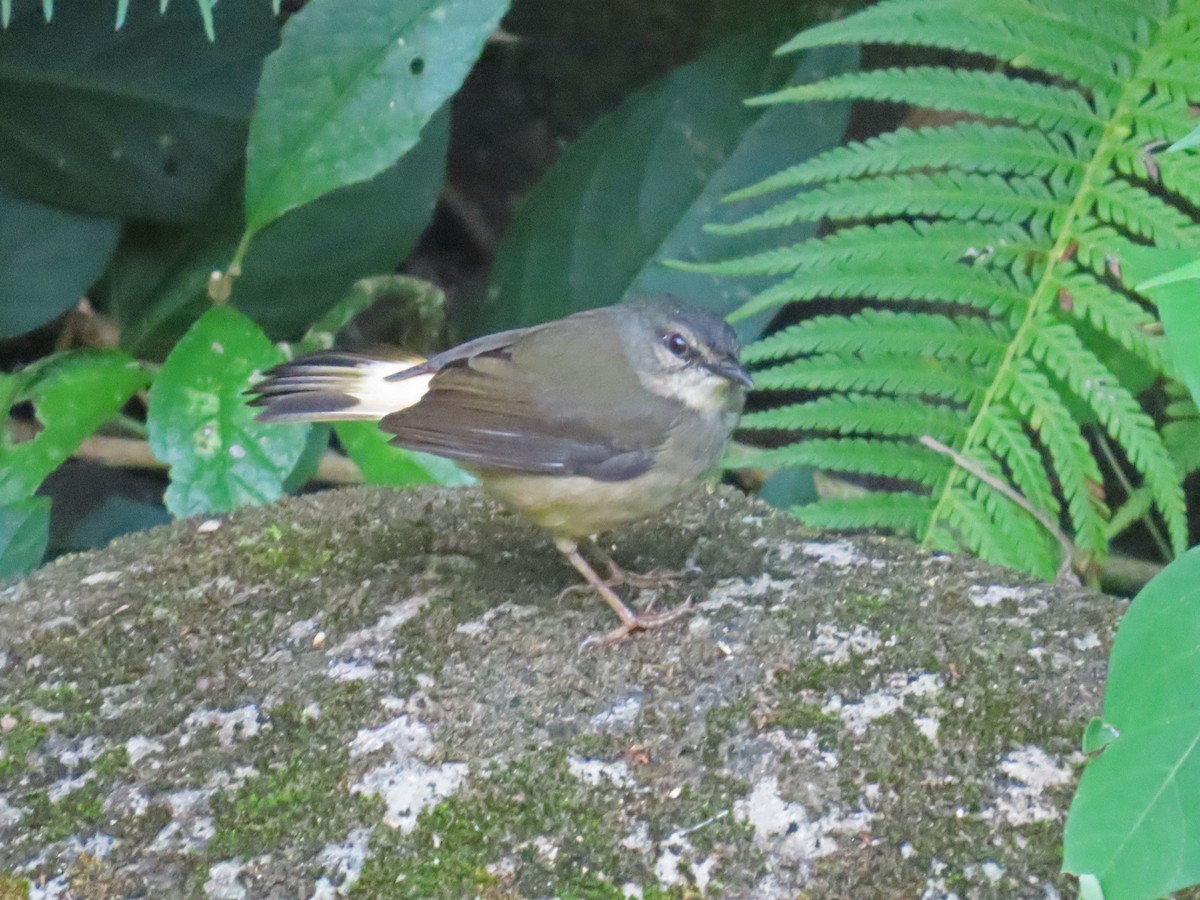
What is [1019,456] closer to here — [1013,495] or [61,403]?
[1013,495]

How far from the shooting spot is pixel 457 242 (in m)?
5.20

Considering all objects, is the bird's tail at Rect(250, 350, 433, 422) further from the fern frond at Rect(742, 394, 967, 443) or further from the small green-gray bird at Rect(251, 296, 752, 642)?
the fern frond at Rect(742, 394, 967, 443)

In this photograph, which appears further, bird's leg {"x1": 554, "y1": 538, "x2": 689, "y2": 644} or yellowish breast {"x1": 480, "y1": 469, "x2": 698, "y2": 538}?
yellowish breast {"x1": 480, "y1": 469, "x2": 698, "y2": 538}

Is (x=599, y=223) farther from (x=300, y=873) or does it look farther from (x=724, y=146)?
(x=300, y=873)

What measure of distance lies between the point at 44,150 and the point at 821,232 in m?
Result: 2.46

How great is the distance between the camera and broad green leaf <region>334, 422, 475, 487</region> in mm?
3088

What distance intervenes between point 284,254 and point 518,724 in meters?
2.16

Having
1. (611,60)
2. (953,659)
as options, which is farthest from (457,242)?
(953,659)

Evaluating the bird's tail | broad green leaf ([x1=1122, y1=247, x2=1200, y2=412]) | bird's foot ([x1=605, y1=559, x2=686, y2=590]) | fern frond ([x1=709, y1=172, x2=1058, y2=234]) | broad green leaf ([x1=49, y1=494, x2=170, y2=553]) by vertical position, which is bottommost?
broad green leaf ([x1=49, y1=494, x2=170, y2=553])

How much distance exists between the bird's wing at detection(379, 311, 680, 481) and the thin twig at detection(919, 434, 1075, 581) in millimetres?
767

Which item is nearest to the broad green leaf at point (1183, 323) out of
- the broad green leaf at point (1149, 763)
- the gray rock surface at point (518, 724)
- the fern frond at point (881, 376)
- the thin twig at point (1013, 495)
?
the broad green leaf at point (1149, 763)

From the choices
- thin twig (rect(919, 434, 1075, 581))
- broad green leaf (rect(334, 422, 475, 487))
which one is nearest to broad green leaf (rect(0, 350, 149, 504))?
broad green leaf (rect(334, 422, 475, 487))

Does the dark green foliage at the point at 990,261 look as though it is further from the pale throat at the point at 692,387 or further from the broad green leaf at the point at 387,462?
the broad green leaf at the point at 387,462

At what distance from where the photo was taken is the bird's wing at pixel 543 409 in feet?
7.77
